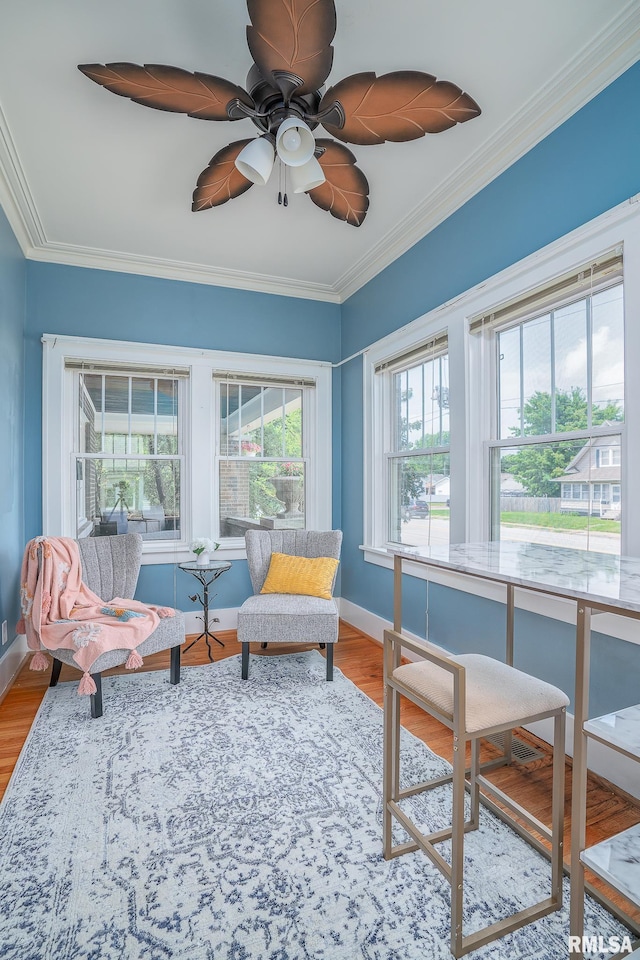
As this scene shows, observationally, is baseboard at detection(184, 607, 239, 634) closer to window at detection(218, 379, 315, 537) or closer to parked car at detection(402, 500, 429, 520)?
window at detection(218, 379, 315, 537)

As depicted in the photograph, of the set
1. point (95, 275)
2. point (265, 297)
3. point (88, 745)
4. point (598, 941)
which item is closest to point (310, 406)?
point (265, 297)

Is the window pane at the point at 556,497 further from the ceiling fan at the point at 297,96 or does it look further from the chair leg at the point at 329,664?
the ceiling fan at the point at 297,96

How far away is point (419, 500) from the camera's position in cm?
328

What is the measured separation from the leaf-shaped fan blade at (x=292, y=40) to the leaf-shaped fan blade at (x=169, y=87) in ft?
0.59

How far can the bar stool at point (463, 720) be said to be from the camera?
1.20 m

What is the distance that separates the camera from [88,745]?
2182 mm

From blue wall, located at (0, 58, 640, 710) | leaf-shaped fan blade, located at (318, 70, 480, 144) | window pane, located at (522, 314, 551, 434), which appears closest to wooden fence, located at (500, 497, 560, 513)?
window pane, located at (522, 314, 551, 434)

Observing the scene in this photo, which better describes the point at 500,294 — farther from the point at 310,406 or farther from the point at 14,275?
the point at 14,275

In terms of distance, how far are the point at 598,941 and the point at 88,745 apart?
2.04 meters

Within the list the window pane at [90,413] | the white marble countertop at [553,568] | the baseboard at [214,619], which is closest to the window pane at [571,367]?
the white marble countertop at [553,568]

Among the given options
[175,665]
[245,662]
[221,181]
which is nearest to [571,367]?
[221,181]

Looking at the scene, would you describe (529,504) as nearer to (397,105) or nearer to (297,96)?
(397,105)

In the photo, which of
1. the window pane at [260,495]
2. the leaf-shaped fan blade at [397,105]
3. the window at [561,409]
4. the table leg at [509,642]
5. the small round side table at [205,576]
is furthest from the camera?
the window pane at [260,495]

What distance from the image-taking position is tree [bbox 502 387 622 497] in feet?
6.85
